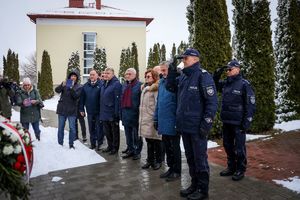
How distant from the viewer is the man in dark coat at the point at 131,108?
269 inches

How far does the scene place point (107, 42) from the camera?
36812mm

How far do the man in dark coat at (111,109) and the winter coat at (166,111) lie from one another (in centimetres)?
198

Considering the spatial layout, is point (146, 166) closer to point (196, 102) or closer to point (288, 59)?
point (196, 102)

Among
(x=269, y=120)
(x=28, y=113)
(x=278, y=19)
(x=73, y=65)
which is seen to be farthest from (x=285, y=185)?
(x=73, y=65)

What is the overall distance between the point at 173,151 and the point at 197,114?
1.28 metres

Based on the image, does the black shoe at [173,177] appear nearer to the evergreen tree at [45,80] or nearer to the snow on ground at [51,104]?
the snow on ground at [51,104]

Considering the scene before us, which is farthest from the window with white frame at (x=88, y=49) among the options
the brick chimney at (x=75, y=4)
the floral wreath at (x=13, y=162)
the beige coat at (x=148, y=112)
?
the floral wreath at (x=13, y=162)

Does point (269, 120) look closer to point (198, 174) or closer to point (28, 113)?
point (198, 174)

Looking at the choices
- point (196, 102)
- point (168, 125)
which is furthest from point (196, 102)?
point (168, 125)

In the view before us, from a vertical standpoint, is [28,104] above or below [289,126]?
above

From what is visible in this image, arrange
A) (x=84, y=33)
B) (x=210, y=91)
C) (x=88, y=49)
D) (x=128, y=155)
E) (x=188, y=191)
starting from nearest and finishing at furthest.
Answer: (x=210, y=91)
(x=188, y=191)
(x=128, y=155)
(x=84, y=33)
(x=88, y=49)

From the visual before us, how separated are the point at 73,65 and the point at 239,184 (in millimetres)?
27469

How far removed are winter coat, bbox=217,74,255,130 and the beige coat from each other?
4.62 feet

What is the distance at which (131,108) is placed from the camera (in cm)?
685
